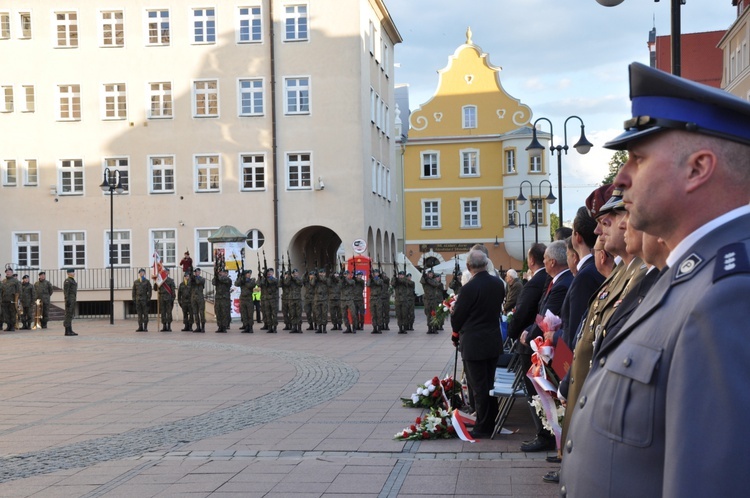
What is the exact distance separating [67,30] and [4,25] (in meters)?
2.93

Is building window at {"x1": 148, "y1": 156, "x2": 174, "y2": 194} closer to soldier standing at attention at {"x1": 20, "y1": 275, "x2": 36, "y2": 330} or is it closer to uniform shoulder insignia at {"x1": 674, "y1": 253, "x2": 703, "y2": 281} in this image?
soldier standing at attention at {"x1": 20, "y1": 275, "x2": 36, "y2": 330}

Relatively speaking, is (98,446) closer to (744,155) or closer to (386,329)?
(744,155)

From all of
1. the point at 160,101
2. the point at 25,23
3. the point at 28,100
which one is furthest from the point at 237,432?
the point at 25,23

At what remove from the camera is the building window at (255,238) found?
1604 inches

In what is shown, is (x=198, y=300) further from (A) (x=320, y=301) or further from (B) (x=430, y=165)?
(B) (x=430, y=165)

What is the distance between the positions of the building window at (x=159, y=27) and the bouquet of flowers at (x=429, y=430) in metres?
34.7

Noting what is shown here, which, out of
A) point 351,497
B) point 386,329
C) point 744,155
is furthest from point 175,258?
point 744,155

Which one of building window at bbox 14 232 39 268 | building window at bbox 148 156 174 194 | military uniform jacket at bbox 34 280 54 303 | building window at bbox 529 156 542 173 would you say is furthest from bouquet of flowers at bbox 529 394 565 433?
building window at bbox 529 156 542 173

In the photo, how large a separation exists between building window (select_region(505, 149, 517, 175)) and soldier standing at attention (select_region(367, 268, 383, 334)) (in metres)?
35.3

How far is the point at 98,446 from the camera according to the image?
31.6ft

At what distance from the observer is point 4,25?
42156 mm

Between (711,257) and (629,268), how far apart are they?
114 inches

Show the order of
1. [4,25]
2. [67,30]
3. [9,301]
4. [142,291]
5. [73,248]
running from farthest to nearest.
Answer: [4,25] < [67,30] < [73,248] < [9,301] < [142,291]

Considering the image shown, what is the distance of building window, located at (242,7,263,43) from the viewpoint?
41.2 metres
